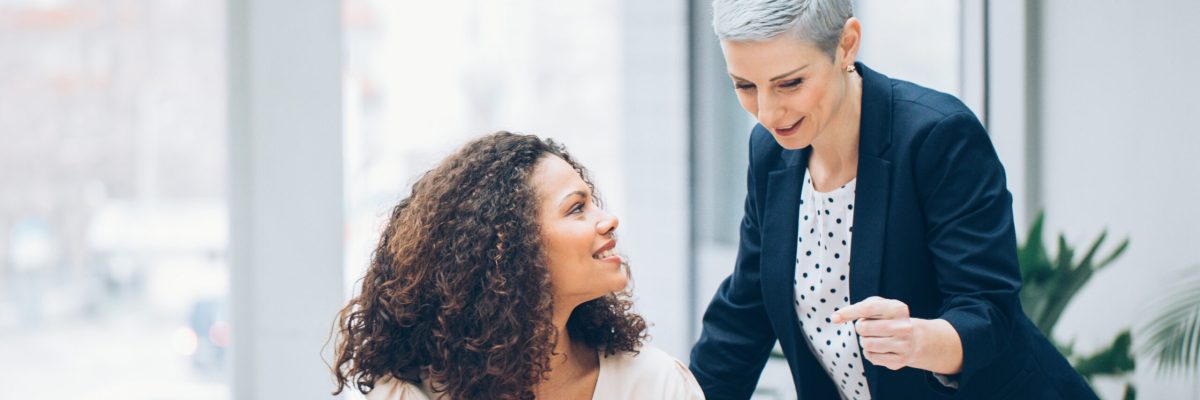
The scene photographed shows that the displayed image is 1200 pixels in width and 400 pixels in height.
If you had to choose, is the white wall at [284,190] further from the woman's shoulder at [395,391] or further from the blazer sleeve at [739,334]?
the blazer sleeve at [739,334]

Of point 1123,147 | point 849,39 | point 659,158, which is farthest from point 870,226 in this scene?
point 659,158

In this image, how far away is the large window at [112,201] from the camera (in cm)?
274

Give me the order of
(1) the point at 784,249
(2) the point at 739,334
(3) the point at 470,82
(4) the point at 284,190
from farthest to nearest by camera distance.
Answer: (3) the point at 470,82 → (4) the point at 284,190 → (2) the point at 739,334 → (1) the point at 784,249

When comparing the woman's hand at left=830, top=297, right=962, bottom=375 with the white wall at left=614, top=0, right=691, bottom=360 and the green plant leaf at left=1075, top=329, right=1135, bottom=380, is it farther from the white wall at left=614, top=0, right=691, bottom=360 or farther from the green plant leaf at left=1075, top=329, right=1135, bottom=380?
the white wall at left=614, top=0, right=691, bottom=360

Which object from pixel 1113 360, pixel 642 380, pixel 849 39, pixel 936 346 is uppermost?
pixel 849 39

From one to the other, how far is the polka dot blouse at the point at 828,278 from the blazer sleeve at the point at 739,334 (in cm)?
13

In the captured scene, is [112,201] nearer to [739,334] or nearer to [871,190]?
[739,334]

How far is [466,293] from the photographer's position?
5.62ft

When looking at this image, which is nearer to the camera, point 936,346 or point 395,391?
point 936,346

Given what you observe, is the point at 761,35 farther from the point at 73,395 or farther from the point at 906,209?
the point at 73,395

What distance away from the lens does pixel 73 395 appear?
2.91m

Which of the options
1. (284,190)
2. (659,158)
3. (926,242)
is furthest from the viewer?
(659,158)

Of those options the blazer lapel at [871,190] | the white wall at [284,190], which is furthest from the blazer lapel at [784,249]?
the white wall at [284,190]

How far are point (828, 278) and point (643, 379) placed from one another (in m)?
0.36
